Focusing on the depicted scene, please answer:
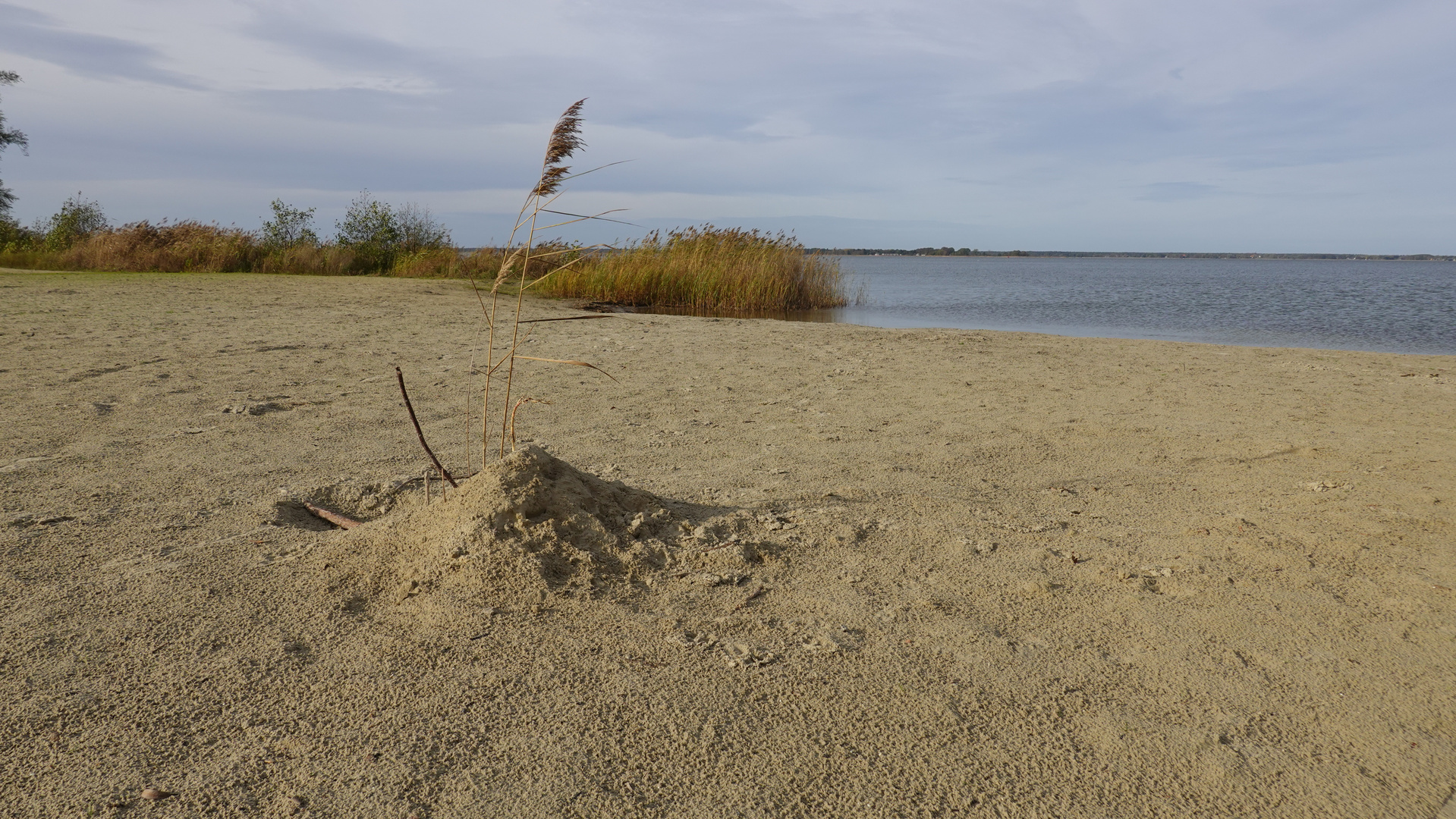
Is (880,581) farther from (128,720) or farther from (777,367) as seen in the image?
(777,367)

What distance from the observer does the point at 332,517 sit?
291 centimetres

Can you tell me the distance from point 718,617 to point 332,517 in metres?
1.48

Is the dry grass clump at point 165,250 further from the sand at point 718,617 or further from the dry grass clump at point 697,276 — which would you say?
the sand at point 718,617

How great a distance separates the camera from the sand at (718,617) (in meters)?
1.64

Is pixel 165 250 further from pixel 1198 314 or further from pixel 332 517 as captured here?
pixel 1198 314

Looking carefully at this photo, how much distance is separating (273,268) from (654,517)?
1834 cm

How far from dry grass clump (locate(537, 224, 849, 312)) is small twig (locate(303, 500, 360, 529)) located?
12.0 metres

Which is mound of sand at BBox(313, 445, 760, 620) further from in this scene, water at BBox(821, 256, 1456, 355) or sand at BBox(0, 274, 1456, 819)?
water at BBox(821, 256, 1456, 355)

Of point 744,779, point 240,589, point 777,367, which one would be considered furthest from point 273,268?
point 744,779

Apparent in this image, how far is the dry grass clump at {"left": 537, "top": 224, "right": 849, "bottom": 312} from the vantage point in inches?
590

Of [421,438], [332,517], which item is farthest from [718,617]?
[332,517]

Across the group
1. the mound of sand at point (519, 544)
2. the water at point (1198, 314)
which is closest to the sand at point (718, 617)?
the mound of sand at point (519, 544)

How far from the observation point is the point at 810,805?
1.57 m

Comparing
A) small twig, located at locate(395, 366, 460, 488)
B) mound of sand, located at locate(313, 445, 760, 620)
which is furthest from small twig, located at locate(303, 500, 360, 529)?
small twig, located at locate(395, 366, 460, 488)
